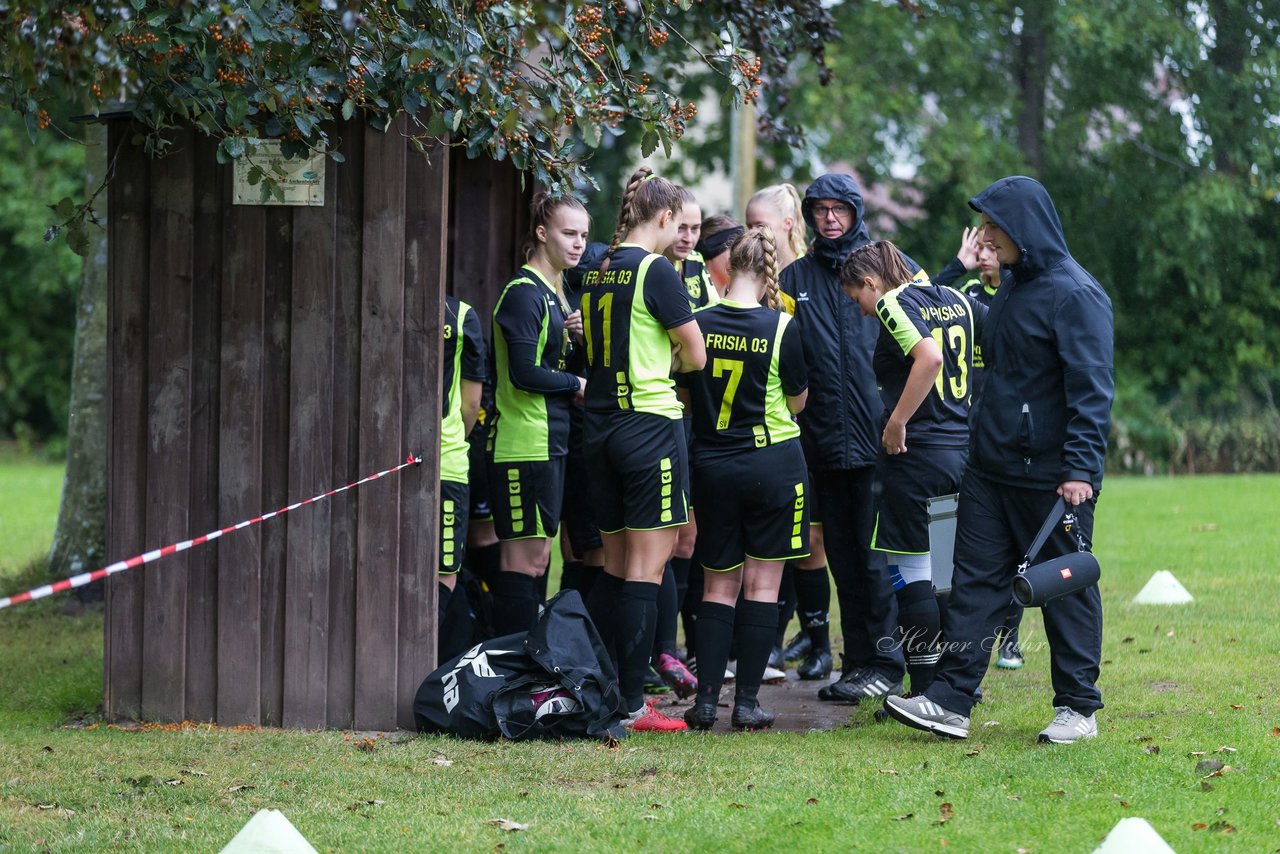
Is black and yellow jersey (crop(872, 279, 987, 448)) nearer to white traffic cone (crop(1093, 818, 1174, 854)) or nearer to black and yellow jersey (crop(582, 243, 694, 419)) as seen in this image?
black and yellow jersey (crop(582, 243, 694, 419))

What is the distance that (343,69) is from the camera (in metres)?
5.16

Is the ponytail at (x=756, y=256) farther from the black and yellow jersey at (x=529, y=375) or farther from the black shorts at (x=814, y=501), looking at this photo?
the black shorts at (x=814, y=501)

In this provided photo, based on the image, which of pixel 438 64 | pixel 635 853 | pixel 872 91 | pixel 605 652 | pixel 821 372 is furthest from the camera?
pixel 872 91

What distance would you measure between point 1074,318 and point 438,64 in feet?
7.82

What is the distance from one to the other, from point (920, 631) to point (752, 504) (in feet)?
2.90

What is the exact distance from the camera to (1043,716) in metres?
6.06

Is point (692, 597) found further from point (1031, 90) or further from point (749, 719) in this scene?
point (1031, 90)

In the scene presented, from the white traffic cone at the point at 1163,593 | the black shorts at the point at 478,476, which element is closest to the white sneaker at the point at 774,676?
the black shorts at the point at 478,476

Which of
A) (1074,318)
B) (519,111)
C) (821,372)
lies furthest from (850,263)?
(519,111)

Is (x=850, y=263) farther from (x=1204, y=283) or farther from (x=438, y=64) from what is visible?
(x=1204, y=283)

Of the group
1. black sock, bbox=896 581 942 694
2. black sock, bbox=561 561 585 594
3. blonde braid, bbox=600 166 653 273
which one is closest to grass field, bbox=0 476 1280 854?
black sock, bbox=896 581 942 694

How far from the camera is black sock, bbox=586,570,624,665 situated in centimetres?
637

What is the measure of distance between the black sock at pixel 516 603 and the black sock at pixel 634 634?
74cm

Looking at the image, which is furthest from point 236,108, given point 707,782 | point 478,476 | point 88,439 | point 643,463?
point 88,439
